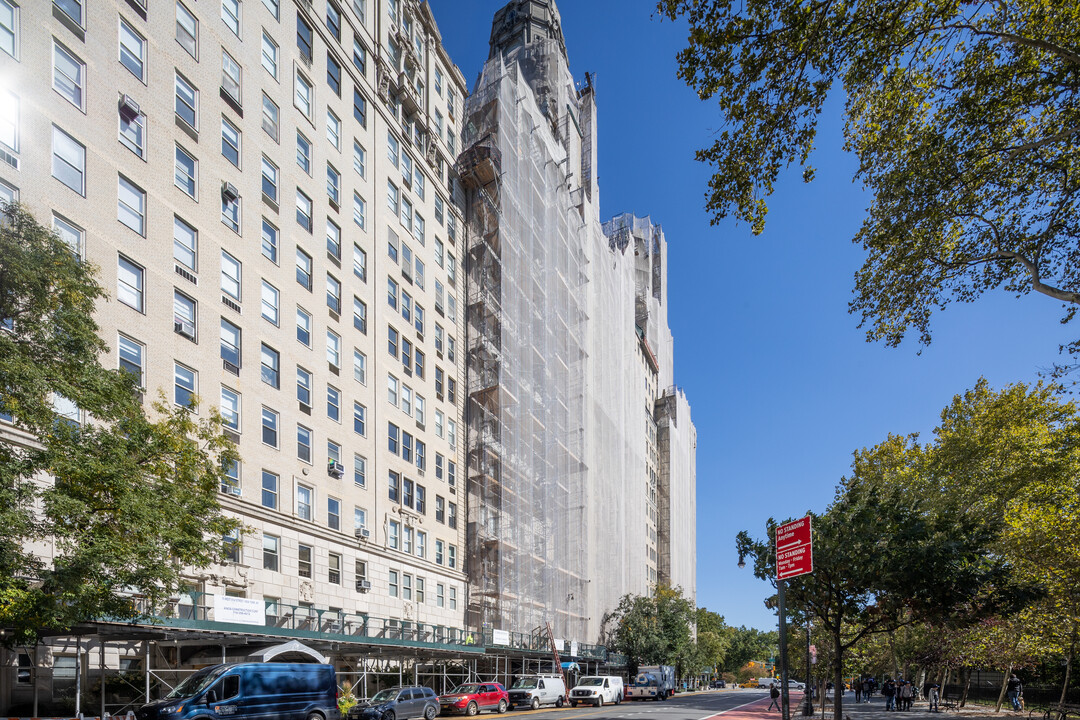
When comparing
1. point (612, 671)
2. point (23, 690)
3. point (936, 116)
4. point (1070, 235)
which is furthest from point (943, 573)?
point (612, 671)

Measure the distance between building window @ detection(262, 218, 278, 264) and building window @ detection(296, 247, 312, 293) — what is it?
1560 mm

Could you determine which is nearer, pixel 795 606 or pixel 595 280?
pixel 795 606

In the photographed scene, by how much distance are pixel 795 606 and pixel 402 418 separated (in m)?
23.1

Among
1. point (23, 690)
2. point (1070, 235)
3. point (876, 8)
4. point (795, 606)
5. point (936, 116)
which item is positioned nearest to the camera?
point (876, 8)

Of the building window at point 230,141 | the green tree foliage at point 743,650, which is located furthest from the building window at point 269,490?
the green tree foliage at point 743,650

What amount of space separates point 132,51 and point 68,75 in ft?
10.7

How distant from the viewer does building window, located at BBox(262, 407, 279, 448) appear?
31.9 m

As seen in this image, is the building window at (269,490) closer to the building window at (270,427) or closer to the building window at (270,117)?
the building window at (270,427)

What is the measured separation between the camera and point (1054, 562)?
24062mm

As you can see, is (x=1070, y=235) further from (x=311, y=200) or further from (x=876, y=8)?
(x=311, y=200)

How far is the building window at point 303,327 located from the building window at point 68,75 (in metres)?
12.3

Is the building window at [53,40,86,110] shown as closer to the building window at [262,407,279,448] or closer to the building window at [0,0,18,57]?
the building window at [0,0,18,57]

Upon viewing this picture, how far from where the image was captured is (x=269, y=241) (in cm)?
3378

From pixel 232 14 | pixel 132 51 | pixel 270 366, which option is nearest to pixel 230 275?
pixel 270 366
